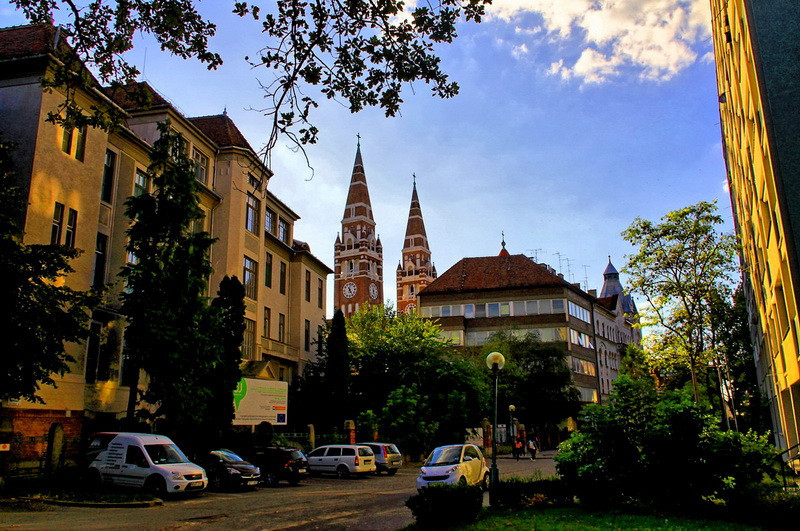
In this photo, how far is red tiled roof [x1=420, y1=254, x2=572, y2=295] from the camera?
70.9 metres

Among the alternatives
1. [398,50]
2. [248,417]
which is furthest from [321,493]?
[398,50]

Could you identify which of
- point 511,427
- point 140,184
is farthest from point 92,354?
point 511,427

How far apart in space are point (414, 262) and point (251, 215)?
94.1 meters

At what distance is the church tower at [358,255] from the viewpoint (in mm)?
111000

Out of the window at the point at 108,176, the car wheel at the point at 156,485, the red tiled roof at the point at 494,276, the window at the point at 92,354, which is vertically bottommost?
the car wheel at the point at 156,485

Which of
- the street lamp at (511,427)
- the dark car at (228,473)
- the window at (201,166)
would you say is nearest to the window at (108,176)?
A: the window at (201,166)

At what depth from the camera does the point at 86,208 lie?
24.4 meters

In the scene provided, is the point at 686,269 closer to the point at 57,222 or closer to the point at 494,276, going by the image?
the point at 57,222

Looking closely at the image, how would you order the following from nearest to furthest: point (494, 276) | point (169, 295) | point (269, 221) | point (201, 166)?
point (169, 295)
point (201, 166)
point (269, 221)
point (494, 276)

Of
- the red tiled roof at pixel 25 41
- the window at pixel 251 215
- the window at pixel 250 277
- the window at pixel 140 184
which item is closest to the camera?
the red tiled roof at pixel 25 41

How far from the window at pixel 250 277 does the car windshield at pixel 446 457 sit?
1999 cm

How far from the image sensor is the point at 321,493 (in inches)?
802

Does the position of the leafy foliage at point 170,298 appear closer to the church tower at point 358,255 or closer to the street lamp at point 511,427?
the street lamp at point 511,427

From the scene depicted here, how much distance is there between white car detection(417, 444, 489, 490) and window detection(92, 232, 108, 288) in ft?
50.4
